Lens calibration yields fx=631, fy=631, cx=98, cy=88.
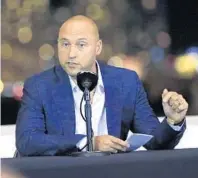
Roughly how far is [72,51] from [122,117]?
1.04ft

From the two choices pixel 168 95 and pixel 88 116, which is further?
pixel 168 95

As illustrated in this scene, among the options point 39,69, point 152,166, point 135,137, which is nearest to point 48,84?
point 135,137

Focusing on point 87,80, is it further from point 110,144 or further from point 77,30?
point 77,30

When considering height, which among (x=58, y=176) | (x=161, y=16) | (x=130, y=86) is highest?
(x=161, y=16)

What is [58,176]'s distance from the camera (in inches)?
60.4

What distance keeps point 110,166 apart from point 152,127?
0.74 metres

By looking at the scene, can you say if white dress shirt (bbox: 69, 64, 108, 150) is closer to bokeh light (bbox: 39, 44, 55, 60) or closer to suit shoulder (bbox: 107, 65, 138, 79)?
suit shoulder (bbox: 107, 65, 138, 79)

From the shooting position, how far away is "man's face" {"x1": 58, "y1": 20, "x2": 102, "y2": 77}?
219cm

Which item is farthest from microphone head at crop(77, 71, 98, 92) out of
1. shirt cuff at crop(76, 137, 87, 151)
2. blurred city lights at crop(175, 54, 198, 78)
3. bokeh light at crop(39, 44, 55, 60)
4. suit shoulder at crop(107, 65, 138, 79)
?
blurred city lights at crop(175, 54, 198, 78)

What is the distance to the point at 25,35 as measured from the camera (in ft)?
12.1

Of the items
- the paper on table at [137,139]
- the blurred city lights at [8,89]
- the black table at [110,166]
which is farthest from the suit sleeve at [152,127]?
the blurred city lights at [8,89]

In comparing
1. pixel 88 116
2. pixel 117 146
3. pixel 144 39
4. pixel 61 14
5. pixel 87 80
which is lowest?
pixel 117 146

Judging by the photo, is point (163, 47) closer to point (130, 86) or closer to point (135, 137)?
point (130, 86)

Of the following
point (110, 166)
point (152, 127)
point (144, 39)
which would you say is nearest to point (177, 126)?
point (152, 127)
